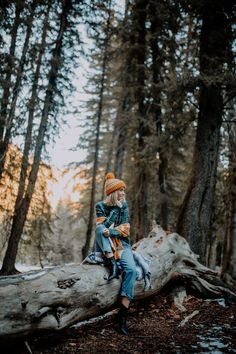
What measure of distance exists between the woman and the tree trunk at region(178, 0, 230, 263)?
3510 mm

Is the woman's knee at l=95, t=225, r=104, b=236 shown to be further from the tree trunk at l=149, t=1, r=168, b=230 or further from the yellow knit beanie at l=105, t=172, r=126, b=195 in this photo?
the tree trunk at l=149, t=1, r=168, b=230

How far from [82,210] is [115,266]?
18101 millimetres

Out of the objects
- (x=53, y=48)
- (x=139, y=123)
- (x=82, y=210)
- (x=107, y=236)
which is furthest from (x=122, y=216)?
(x=82, y=210)

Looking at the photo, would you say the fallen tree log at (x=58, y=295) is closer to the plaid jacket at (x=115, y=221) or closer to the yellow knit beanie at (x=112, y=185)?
the plaid jacket at (x=115, y=221)

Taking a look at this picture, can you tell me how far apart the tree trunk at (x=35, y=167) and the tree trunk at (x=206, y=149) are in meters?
5.90

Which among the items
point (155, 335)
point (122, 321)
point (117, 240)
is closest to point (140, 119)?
point (117, 240)

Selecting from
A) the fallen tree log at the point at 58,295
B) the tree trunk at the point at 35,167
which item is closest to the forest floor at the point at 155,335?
the fallen tree log at the point at 58,295

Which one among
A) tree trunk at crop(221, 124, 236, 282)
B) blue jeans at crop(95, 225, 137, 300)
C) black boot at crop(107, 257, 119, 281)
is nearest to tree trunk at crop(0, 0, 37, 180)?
blue jeans at crop(95, 225, 137, 300)

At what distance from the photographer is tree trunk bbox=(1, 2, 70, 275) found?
37.0ft

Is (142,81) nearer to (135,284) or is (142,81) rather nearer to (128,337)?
(135,284)

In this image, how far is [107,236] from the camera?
5.06 meters

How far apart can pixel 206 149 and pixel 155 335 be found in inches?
212

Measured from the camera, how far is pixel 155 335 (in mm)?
4602

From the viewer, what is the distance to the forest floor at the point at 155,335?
3984 millimetres
